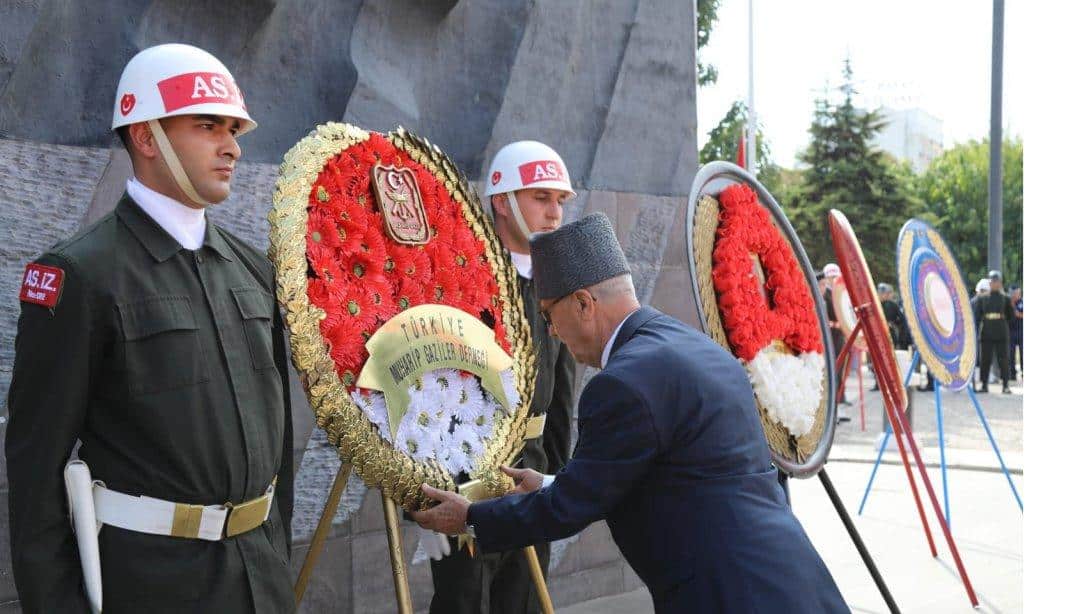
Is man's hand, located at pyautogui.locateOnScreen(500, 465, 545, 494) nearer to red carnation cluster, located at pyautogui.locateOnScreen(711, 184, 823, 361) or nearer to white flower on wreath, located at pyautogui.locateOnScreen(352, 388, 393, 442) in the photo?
white flower on wreath, located at pyautogui.locateOnScreen(352, 388, 393, 442)

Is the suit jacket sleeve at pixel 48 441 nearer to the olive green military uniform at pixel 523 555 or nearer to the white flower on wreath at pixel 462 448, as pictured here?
the white flower on wreath at pixel 462 448

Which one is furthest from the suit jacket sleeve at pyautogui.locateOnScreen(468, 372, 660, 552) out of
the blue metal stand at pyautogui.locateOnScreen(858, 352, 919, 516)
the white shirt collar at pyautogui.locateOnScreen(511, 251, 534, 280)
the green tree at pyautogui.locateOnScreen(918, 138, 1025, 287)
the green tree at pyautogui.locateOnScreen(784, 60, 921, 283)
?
the green tree at pyautogui.locateOnScreen(918, 138, 1025, 287)

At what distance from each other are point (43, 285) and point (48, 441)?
345 mm

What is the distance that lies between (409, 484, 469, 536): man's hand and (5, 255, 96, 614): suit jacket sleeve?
899mm

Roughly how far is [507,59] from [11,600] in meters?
3.00

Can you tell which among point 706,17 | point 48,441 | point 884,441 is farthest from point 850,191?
point 48,441

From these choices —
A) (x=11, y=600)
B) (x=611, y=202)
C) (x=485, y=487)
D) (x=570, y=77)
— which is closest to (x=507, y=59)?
(x=570, y=77)

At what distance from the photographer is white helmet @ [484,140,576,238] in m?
4.21

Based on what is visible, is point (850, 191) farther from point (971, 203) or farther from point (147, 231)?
point (147, 231)

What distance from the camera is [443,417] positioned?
3184 mm

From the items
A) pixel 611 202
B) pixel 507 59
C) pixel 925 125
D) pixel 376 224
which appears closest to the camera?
pixel 376 224

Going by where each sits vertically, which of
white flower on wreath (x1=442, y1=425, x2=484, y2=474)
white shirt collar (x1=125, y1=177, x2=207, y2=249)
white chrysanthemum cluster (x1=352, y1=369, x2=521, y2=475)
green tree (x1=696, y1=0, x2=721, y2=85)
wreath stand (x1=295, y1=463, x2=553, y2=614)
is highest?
green tree (x1=696, y1=0, x2=721, y2=85)

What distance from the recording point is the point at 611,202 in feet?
17.6

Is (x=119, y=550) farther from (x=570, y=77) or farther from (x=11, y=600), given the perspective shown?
(x=570, y=77)
